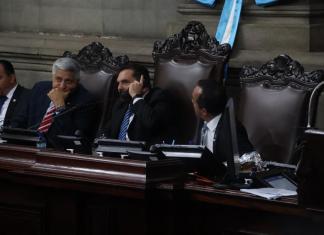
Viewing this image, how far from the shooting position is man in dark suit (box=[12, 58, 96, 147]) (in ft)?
20.7

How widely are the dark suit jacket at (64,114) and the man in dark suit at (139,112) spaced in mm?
168

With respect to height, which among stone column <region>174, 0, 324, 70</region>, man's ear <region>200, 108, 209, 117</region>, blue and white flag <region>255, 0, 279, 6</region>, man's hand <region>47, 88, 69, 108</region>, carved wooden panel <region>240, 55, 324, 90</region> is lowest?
man's ear <region>200, 108, 209, 117</region>

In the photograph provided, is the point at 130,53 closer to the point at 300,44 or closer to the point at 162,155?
the point at 300,44

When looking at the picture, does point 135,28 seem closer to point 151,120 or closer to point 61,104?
point 61,104

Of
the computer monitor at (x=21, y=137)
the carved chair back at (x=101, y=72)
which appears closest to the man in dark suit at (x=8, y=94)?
the carved chair back at (x=101, y=72)

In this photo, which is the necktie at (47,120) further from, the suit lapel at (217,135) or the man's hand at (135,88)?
the suit lapel at (217,135)

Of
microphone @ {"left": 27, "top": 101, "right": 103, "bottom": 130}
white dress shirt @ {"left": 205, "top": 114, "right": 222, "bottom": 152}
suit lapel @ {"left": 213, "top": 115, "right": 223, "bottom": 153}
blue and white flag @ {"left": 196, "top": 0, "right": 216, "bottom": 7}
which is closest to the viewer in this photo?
suit lapel @ {"left": 213, "top": 115, "right": 223, "bottom": 153}

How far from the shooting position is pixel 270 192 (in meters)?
4.37

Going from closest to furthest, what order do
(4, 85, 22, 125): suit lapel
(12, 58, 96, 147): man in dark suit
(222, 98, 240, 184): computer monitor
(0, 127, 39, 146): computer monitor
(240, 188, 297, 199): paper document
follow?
(240, 188, 297, 199): paper document
(222, 98, 240, 184): computer monitor
(0, 127, 39, 146): computer monitor
(12, 58, 96, 147): man in dark suit
(4, 85, 22, 125): suit lapel

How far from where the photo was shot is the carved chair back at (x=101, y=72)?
680 cm

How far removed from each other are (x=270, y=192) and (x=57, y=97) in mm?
2537

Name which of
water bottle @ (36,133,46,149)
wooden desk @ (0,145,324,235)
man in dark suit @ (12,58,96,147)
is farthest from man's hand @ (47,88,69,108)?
wooden desk @ (0,145,324,235)

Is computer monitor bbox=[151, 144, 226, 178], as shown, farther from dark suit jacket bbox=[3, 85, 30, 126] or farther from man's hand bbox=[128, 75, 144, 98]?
dark suit jacket bbox=[3, 85, 30, 126]

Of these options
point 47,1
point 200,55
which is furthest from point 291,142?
point 47,1
